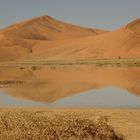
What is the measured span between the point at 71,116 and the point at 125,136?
1.53 meters

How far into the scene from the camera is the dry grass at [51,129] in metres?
9.16

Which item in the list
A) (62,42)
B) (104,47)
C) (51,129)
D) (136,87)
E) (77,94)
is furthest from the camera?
(62,42)

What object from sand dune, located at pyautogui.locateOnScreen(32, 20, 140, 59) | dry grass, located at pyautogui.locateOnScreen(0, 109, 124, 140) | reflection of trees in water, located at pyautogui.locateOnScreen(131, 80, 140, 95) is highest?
sand dune, located at pyautogui.locateOnScreen(32, 20, 140, 59)

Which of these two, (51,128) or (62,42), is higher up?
(62,42)

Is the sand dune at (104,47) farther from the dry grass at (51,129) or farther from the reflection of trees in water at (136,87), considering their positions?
the dry grass at (51,129)

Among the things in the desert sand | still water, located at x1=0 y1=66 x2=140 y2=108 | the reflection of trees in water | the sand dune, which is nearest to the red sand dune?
the sand dune

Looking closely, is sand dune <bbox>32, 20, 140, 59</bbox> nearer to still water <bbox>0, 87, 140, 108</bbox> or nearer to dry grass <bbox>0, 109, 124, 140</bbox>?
still water <bbox>0, 87, 140, 108</bbox>

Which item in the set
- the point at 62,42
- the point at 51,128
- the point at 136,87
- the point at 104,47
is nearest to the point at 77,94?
the point at 136,87

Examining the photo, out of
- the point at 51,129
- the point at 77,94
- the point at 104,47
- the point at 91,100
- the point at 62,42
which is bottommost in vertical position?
the point at 51,129

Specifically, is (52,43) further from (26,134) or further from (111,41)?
(26,134)

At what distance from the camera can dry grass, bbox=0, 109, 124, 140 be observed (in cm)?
916

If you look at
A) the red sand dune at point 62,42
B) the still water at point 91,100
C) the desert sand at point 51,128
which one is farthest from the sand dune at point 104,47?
the desert sand at point 51,128

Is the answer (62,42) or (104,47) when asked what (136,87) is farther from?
(62,42)

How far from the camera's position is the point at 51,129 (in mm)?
9219
